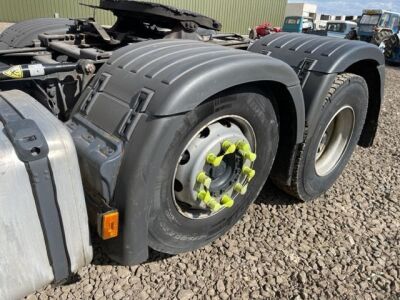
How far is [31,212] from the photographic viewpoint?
54.9 inches

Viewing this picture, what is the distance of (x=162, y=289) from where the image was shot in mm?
2096

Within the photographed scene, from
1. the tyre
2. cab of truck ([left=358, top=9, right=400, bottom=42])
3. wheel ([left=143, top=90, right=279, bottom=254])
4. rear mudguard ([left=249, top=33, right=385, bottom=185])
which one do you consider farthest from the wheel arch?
cab of truck ([left=358, top=9, right=400, bottom=42])

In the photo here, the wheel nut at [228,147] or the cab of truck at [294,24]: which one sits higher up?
the wheel nut at [228,147]

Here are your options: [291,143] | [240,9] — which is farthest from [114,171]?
[240,9]

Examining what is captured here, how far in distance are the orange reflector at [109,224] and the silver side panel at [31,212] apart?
0.26 ft

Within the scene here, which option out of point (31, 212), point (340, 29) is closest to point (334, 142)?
point (31, 212)

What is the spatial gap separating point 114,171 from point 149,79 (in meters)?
0.46

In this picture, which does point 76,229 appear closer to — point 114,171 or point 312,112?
point 114,171

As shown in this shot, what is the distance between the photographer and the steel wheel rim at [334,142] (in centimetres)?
314

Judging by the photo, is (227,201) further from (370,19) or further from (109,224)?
(370,19)

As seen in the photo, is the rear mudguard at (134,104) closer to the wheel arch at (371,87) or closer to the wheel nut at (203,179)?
the wheel nut at (203,179)

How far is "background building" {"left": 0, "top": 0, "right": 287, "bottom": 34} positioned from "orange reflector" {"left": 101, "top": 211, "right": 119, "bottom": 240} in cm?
1557

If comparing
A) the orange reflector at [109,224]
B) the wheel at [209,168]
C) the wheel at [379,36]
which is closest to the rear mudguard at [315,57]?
the wheel at [209,168]

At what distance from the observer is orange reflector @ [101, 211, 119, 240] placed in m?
1.59
